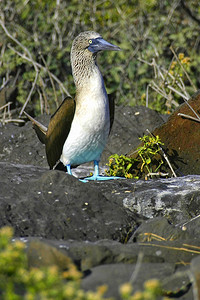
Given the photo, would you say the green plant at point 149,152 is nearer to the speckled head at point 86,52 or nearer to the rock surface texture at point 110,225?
the rock surface texture at point 110,225

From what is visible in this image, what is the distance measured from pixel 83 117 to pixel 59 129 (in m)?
0.34

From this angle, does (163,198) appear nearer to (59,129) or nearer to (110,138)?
(59,129)

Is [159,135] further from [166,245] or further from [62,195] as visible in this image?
[166,245]

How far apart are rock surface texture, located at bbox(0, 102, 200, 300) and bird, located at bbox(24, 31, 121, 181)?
511 mm

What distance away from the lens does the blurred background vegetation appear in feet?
32.0

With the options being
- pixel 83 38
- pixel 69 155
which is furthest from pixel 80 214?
pixel 83 38

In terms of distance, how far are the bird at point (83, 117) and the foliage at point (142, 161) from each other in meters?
0.22

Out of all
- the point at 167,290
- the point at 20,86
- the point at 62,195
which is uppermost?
the point at 167,290

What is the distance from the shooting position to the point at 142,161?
562 centimetres

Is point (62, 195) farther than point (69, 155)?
No

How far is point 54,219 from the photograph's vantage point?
12.4 feet

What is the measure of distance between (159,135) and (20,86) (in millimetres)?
4621

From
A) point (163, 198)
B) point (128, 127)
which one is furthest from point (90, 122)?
point (128, 127)

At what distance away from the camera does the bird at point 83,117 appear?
526cm
